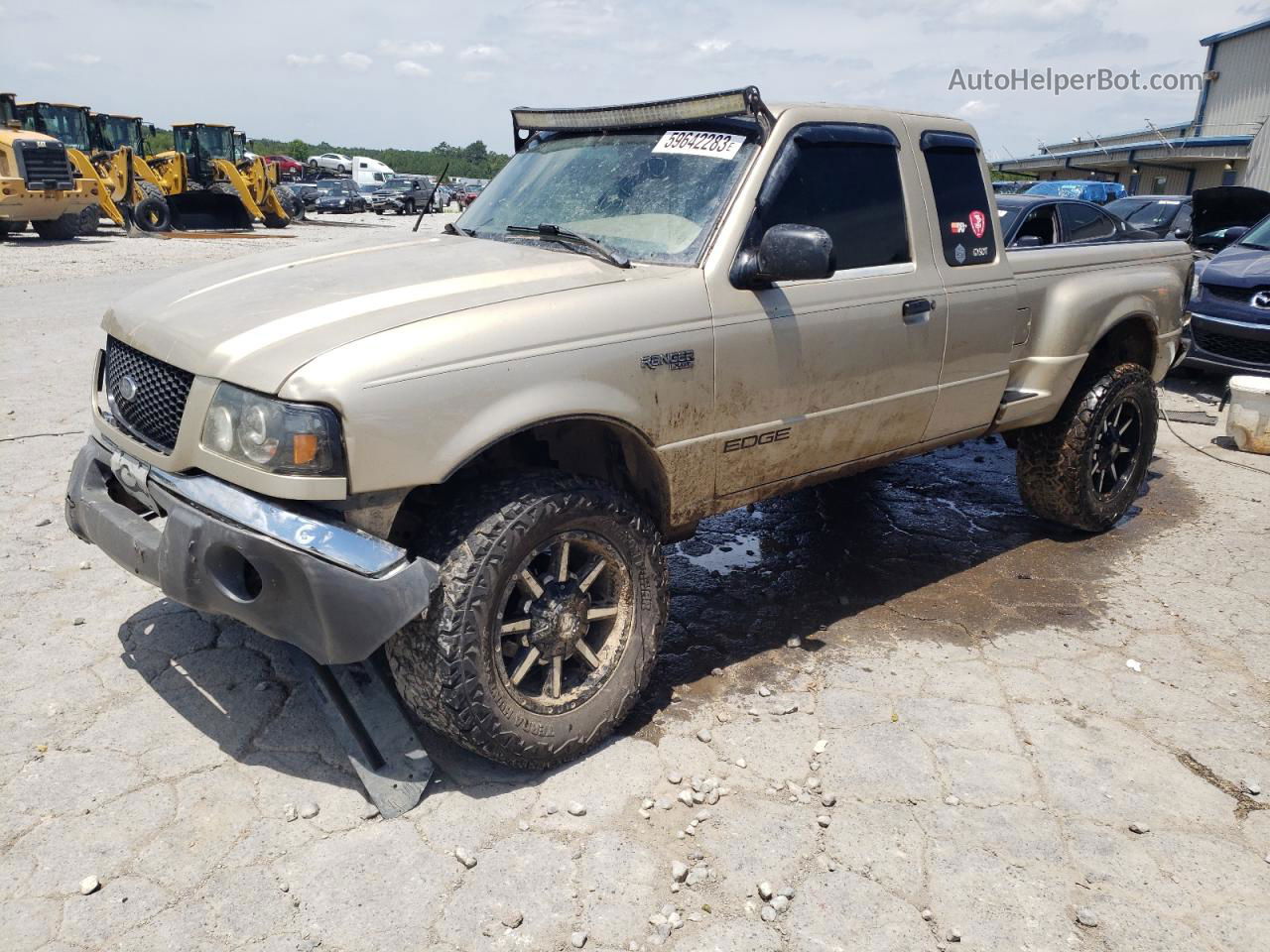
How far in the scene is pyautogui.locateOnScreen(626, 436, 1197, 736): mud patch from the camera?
12.8 feet

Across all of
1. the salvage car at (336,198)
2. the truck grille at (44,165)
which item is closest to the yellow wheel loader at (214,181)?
the truck grille at (44,165)

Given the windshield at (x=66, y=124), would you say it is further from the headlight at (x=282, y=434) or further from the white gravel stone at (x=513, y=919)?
the white gravel stone at (x=513, y=919)

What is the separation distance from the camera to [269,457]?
247 cm

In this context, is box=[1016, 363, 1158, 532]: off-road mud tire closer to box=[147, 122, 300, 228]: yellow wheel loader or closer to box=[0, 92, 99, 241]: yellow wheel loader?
box=[0, 92, 99, 241]: yellow wheel loader

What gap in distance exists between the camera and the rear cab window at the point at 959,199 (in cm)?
400

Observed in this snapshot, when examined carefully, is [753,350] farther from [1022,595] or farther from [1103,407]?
[1103,407]

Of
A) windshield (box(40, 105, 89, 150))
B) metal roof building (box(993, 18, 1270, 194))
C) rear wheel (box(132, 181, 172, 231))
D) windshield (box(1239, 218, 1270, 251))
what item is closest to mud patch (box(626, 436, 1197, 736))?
windshield (box(1239, 218, 1270, 251))

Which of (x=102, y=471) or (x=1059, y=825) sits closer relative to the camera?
(x=1059, y=825)

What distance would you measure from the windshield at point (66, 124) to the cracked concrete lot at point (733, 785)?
20372mm

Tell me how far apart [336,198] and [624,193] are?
3412cm

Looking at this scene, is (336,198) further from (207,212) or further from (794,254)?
(794,254)

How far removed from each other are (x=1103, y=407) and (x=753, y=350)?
2550mm

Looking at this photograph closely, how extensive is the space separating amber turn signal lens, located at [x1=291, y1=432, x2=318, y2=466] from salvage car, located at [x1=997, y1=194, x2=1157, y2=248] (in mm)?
6327

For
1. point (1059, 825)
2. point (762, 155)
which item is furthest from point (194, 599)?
point (1059, 825)
